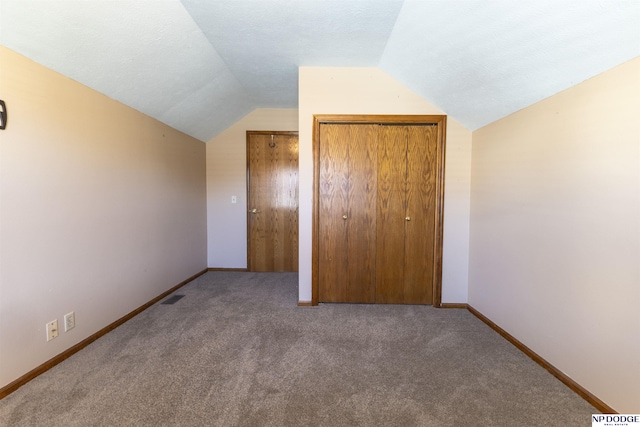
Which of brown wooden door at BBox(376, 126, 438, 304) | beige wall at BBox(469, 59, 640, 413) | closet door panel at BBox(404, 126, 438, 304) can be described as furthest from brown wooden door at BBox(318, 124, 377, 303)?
beige wall at BBox(469, 59, 640, 413)

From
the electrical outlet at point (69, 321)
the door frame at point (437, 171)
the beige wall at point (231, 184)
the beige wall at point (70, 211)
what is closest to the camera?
the beige wall at point (70, 211)

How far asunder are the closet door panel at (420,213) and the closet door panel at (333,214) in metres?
0.66

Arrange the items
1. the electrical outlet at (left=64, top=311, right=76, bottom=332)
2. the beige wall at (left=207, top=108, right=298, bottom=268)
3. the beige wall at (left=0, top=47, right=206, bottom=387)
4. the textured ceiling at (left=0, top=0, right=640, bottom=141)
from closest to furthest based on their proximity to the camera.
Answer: the textured ceiling at (left=0, top=0, right=640, bottom=141) < the beige wall at (left=0, top=47, right=206, bottom=387) < the electrical outlet at (left=64, top=311, right=76, bottom=332) < the beige wall at (left=207, top=108, right=298, bottom=268)

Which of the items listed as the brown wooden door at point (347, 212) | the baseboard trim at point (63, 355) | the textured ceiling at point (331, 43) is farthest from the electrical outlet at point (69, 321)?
the brown wooden door at point (347, 212)

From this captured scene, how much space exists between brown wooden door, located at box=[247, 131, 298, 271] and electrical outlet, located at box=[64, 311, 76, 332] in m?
2.30

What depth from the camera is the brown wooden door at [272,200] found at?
406 centimetres

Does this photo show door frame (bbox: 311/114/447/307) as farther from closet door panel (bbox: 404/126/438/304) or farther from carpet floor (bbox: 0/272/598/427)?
carpet floor (bbox: 0/272/598/427)

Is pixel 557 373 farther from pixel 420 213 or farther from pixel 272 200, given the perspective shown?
pixel 272 200

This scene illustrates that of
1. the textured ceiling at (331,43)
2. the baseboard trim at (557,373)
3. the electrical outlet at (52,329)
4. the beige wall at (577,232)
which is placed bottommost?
the baseboard trim at (557,373)

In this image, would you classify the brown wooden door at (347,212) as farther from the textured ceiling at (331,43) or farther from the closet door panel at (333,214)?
the textured ceiling at (331,43)

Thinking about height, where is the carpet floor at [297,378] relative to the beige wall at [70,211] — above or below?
below

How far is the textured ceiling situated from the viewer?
1394 mm

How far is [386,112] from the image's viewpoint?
273cm

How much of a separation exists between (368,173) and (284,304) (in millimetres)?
1652
